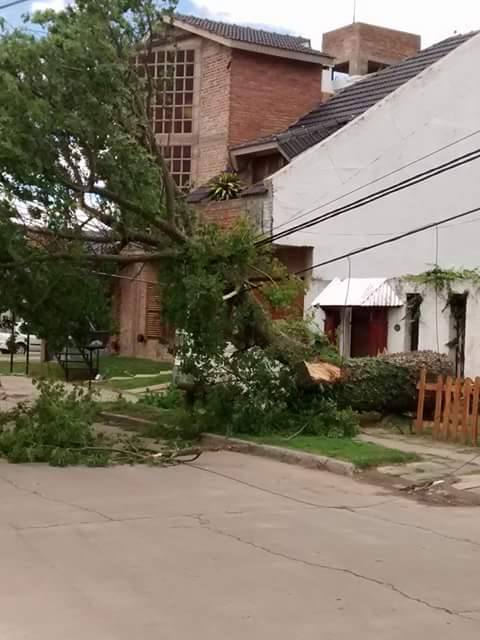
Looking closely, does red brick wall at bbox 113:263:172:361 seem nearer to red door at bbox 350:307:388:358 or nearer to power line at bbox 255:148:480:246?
red door at bbox 350:307:388:358

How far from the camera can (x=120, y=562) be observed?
269 inches

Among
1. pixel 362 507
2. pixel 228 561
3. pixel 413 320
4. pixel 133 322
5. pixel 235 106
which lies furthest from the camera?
pixel 133 322

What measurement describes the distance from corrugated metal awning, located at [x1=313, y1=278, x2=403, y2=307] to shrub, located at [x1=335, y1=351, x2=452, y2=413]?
3.73 m

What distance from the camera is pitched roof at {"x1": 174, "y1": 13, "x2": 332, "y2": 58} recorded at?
2627 cm

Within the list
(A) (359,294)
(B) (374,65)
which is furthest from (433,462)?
(B) (374,65)

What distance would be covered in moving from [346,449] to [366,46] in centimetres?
2667

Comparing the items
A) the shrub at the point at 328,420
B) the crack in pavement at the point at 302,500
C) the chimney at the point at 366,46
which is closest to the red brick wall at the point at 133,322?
the chimney at the point at 366,46

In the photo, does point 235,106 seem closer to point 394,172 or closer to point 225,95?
point 225,95

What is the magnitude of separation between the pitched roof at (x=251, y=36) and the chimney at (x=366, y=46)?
550cm

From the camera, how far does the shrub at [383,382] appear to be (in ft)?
50.9

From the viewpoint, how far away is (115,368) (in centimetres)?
2641

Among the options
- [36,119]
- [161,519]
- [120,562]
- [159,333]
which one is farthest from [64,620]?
[159,333]

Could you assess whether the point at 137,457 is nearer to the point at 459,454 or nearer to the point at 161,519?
the point at 161,519

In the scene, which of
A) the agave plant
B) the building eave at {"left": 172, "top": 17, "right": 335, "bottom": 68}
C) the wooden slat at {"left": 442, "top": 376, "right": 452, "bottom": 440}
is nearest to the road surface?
the wooden slat at {"left": 442, "top": 376, "right": 452, "bottom": 440}
